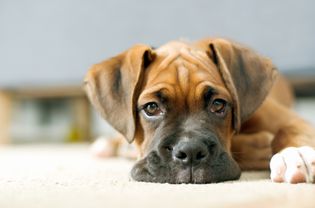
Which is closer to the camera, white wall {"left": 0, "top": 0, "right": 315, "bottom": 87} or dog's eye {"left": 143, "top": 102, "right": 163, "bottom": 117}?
dog's eye {"left": 143, "top": 102, "right": 163, "bottom": 117}

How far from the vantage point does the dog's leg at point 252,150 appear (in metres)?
2.37

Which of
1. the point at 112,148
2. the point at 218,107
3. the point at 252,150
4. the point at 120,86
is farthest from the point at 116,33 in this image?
the point at 218,107

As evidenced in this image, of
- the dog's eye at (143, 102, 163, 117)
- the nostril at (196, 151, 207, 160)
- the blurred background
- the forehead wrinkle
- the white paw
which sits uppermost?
the blurred background

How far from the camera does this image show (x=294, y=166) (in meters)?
1.83

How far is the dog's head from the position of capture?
1.88m

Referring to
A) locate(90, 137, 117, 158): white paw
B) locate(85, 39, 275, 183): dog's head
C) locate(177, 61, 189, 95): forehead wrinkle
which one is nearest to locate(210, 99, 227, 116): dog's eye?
locate(85, 39, 275, 183): dog's head

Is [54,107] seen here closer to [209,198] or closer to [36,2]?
[36,2]

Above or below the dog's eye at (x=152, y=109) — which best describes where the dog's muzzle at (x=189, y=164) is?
below

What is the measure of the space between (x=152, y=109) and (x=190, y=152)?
1.18 feet

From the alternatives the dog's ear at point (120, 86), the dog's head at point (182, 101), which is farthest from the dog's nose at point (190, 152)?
the dog's ear at point (120, 86)

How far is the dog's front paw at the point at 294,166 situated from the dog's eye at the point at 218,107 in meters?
0.30

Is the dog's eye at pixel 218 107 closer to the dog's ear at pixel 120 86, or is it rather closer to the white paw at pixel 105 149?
the dog's ear at pixel 120 86

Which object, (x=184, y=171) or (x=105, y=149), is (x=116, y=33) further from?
(x=184, y=171)

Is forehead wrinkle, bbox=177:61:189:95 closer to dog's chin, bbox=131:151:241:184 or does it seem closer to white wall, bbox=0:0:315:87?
dog's chin, bbox=131:151:241:184
